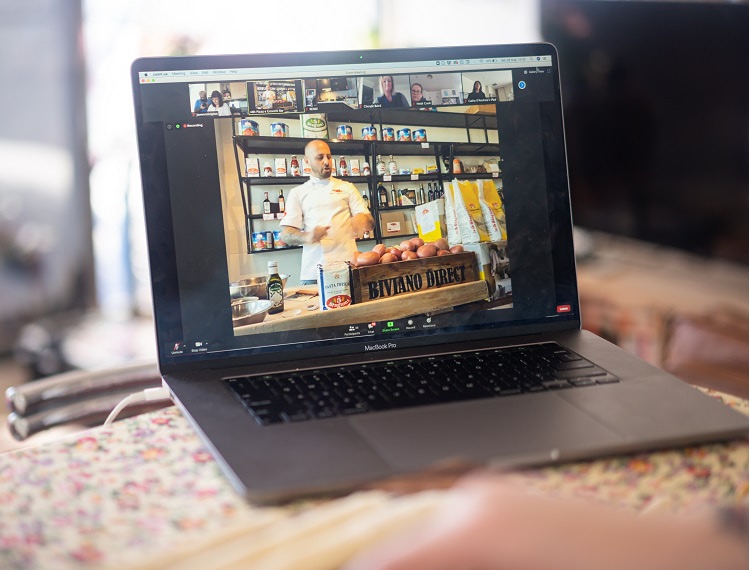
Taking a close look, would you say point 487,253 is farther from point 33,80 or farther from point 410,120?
point 33,80

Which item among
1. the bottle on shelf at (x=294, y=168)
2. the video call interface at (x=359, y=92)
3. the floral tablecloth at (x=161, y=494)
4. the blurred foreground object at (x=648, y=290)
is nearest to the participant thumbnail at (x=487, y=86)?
the video call interface at (x=359, y=92)

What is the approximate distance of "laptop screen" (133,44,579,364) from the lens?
905mm

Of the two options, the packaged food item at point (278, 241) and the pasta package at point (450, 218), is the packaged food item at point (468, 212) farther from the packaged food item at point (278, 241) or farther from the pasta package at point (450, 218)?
the packaged food item at point (278, 241)

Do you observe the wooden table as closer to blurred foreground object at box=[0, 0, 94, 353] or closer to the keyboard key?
the keyboard key

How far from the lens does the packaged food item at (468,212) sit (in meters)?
0.95

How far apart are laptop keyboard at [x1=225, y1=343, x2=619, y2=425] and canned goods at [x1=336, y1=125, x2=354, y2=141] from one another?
25 centimetres

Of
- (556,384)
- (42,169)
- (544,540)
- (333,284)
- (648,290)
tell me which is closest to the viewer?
(544,540)

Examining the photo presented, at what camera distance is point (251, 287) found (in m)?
0.90

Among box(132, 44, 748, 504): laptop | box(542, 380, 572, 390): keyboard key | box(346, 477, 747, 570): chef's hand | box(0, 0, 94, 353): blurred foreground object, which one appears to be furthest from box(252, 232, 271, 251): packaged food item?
box(0, 0, 94, 353): blurred foreground object

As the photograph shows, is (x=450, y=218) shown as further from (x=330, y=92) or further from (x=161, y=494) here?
(x=161, y=494)

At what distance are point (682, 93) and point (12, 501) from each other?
1.77m

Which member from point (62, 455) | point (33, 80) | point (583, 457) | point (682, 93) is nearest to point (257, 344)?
point (62, 455)

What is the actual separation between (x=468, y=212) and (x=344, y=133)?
17 cm

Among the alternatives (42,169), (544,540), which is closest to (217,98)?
(544,540)
